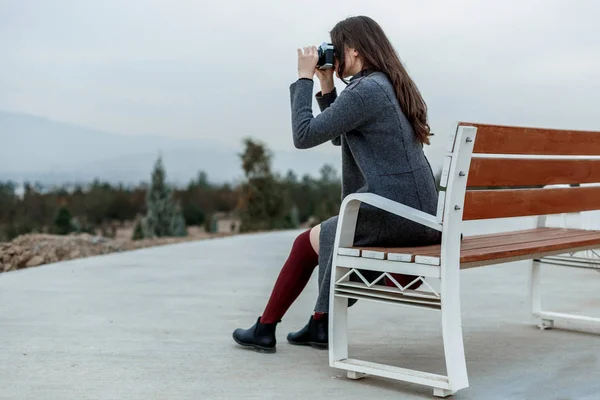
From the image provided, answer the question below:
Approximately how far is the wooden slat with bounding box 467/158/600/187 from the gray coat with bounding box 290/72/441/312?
0.78 ft

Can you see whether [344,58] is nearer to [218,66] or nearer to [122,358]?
[122,358]

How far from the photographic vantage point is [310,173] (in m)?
14.0

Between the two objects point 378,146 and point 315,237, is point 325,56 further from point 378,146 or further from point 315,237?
point 315,237

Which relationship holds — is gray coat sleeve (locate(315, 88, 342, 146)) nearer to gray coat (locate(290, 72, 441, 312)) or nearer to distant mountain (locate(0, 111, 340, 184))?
gray coat (locate(290, 72, 441, 312))

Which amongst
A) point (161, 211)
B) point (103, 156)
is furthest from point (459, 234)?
point (103, 156)

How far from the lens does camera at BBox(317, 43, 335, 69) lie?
2.71 m

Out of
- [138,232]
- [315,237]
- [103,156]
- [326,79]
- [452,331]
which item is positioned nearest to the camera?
[452,331]

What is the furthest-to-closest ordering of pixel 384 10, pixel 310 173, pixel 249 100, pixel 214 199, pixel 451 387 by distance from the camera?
1. pixel 249 100
2. pixel 310 173
3. pixel 214 199
4. pixel 384 10
5. pixel 451 387

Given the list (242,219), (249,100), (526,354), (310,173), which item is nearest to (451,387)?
(526,354)

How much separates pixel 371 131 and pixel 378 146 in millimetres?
53

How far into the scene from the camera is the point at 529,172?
264 centimetres

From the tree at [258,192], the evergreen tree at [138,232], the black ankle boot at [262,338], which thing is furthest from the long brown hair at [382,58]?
the tree at [258,192]

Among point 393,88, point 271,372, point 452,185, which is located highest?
point 393,88

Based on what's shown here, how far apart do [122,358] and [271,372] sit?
0.57 m
